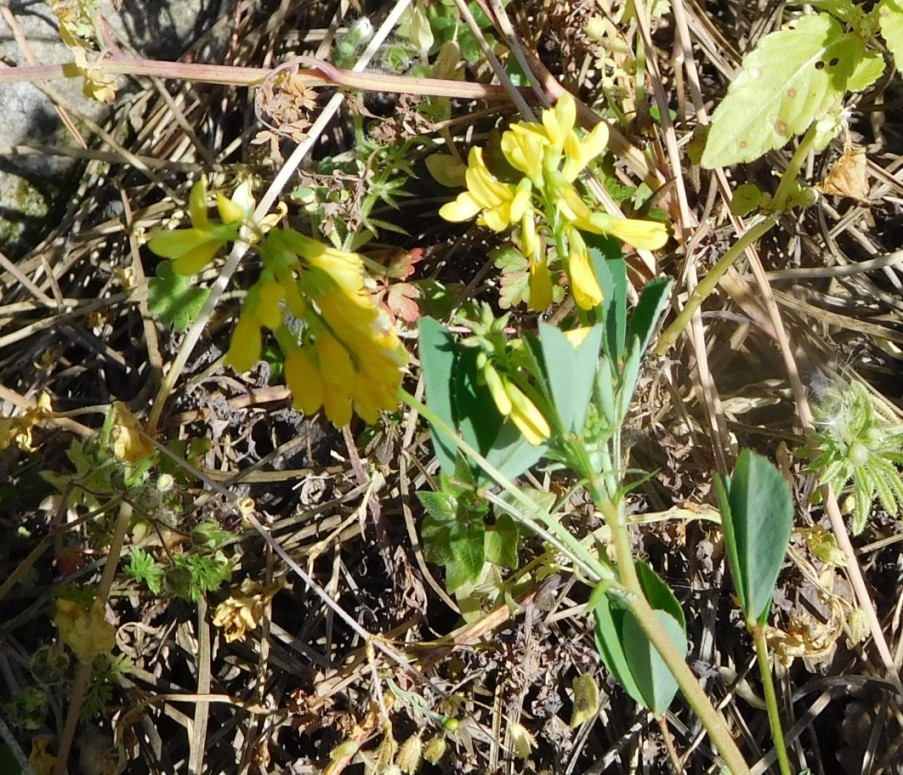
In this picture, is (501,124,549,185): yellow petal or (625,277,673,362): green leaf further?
(625,277,673,362): green leaf

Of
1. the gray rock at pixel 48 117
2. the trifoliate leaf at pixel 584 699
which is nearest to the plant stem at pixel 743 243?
the trifoliate leaf at pixel 584 699

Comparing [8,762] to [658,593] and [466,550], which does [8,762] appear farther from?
[658,593]

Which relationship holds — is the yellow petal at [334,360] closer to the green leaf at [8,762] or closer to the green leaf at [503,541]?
the green leaf at [503,541]

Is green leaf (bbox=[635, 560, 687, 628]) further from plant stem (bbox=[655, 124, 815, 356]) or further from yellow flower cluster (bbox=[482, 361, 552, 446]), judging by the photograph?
plant stem (bbox=[655, 124, 815, 356])

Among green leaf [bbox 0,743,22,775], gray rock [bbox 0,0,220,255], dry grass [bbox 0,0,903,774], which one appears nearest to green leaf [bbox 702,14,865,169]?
dry grass [bbox 0,0,903,774]

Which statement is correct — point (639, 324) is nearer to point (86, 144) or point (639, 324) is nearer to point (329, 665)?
point (329, 665)

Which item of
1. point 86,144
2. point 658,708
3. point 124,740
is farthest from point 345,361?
point 86,144
